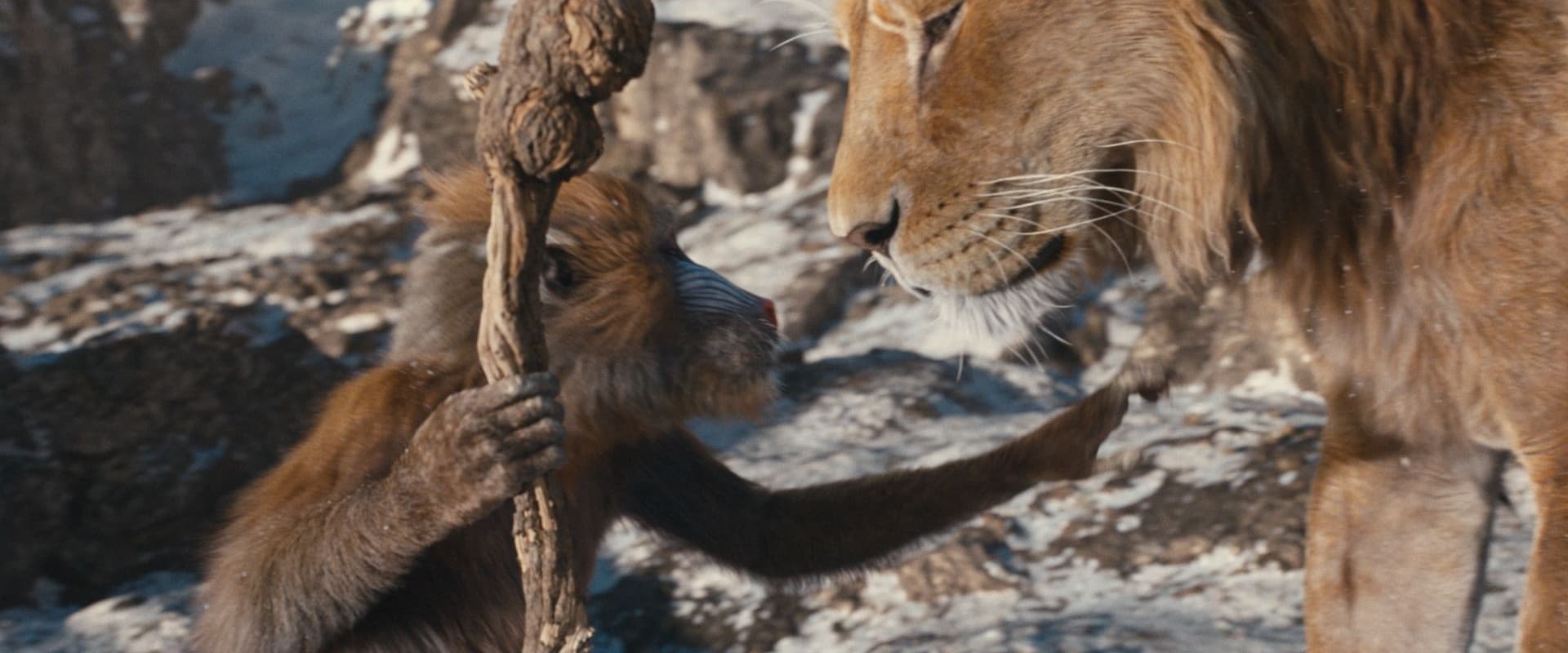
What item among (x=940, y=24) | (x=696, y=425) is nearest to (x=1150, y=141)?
(x=940, y=24)

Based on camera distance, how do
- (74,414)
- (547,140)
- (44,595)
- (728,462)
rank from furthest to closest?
(74,414) < (728,462) < (44,595) < (547,140)

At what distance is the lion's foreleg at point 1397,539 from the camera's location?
10.6ft

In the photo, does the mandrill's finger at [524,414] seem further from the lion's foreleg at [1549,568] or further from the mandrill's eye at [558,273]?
the lion's foreleg at [1549,568]

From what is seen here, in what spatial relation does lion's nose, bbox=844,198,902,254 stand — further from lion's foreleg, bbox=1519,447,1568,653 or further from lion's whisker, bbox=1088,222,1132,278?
lion's foreleg, bbox=1519,447,1568,653

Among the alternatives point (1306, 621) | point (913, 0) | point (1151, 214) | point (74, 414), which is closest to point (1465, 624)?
point (1306, 621)

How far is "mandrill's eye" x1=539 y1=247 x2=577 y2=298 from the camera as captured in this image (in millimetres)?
3500

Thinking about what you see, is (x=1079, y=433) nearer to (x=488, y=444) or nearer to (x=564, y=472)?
(x=564, y=472)

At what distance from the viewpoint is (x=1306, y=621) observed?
3.38 m

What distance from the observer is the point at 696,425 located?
6.17 metres

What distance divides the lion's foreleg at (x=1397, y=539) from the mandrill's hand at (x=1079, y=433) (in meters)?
0.54

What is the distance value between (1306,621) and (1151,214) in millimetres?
1039

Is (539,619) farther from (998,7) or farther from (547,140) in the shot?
(998,7)

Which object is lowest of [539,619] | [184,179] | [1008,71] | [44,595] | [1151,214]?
[44,595]

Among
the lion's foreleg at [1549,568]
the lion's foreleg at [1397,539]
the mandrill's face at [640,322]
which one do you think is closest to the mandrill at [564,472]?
the mandrill's face at [640,322]
